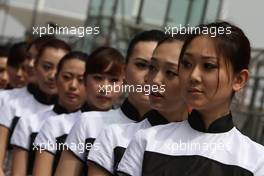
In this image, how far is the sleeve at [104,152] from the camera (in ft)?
8.16

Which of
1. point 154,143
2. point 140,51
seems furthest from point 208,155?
point 140,51

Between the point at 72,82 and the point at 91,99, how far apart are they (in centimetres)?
38

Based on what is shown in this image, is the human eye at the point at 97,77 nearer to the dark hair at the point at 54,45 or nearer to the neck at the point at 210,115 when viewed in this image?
the dark hair at the point at 54,45

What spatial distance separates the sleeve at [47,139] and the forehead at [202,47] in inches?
54.9

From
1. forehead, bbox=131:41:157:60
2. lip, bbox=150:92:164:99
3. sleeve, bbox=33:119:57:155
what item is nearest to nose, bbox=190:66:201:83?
lip, bbox=150:92:164:99

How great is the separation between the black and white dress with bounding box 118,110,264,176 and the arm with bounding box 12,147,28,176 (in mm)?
1515

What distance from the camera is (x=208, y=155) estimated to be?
2033mm

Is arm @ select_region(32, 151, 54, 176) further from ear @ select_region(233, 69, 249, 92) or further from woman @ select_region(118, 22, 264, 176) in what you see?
ear @ select_region(233, 69, 249, 92)

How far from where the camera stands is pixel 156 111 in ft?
8.07

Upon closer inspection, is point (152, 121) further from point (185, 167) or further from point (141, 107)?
point (185, 167)

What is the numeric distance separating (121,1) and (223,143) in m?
7.16

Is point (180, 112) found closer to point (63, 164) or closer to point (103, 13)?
point (63, 164)

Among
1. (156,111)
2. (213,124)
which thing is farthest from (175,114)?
(213,124)

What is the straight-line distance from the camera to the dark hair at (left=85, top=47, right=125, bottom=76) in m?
3.16
